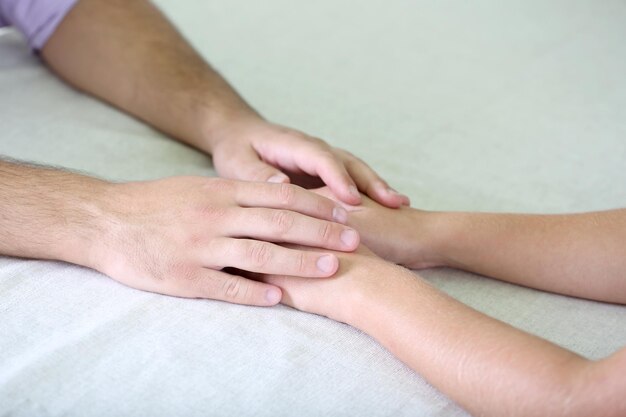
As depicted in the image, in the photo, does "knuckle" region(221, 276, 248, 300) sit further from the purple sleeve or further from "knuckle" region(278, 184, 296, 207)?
the purple sleeve

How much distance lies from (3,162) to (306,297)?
460 millimetres

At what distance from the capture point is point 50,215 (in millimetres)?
1032

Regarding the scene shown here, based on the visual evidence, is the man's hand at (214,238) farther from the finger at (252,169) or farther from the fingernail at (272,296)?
the finger at (252,169)

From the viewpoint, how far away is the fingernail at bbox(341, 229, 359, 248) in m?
1.01

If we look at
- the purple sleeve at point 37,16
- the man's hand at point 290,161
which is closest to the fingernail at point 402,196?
the man's hand at point 290,161

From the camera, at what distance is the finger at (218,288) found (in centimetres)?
97

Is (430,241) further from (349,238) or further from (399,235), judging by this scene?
(349,238)

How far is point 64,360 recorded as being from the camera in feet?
2.94

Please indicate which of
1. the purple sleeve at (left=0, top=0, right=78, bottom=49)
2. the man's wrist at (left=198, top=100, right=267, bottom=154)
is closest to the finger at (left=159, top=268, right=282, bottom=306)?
the man's wrist at (left=198, top=100, right=267, bottom=154)

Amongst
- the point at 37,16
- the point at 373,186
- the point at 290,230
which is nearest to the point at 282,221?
the point at 290,230

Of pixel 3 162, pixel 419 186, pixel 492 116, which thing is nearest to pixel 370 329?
pixel 419 186

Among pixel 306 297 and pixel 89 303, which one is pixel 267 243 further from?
pixel 89 303

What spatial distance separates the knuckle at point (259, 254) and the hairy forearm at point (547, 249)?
0.89 feet

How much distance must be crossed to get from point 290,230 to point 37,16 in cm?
86
